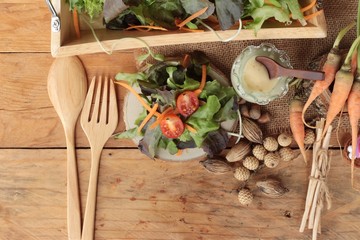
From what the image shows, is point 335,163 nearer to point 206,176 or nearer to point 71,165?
point 206,176

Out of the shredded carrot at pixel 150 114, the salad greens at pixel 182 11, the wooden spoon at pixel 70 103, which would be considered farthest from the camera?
the wooden spoon at pixel 70 103

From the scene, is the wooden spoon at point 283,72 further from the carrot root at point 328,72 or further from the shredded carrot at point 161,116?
the shredded carrot at point 161,116

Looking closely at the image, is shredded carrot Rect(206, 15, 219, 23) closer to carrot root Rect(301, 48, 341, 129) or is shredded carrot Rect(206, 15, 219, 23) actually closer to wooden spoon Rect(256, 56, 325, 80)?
wooden spoon Rect(256, 56, 325, 80)

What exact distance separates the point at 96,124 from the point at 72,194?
17cm

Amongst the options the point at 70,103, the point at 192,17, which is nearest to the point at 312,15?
the point at 192,17

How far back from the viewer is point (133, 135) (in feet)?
3.57

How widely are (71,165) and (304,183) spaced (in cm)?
53

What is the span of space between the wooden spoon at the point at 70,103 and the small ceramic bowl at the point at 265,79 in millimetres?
348

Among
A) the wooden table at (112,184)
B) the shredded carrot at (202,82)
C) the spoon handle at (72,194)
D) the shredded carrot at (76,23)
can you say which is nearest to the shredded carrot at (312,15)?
the shredded carrot at (202,82)

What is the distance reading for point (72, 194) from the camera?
1.15 meters

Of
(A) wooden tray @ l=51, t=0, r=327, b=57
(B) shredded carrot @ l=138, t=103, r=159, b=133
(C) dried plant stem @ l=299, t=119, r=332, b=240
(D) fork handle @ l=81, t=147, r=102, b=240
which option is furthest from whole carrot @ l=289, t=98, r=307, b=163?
(D) fork handle @ l=81, t=147, r=102, b=240

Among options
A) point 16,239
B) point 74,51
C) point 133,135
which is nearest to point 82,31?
point 74,51

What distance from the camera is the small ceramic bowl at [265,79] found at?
41.6 inches

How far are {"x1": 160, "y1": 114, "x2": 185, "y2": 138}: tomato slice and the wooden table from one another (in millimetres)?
172
